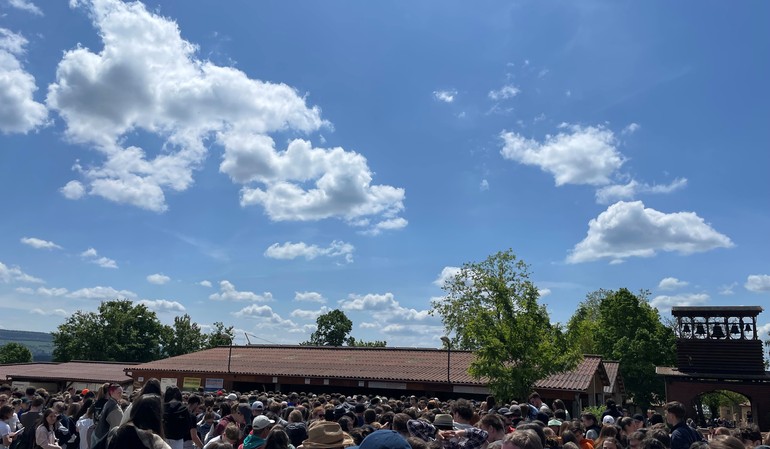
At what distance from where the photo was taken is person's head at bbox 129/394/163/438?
170 inches

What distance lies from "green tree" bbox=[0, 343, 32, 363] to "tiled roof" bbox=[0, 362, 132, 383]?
27280mm

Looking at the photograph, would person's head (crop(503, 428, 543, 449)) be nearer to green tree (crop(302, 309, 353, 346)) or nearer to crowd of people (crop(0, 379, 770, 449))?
crowd of people (crop(0, 379, 770, 449))

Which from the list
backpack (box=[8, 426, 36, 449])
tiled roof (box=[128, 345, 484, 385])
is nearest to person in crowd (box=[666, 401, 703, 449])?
backpack (box=[8, 426, 36, 449])

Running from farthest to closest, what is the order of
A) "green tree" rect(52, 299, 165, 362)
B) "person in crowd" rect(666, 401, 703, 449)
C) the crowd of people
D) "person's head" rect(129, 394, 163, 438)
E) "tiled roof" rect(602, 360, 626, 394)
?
"green tree" rect(52, 299, 165, 362), "tiled roof" rect(602, 360, 626, 394), "person in crowd" rect(666, 401, 703, 449), "person's head" rect(129, 394, 163, 438), the crowd of people

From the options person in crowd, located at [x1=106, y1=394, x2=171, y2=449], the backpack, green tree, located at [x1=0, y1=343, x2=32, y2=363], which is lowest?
green tree, located at [x1=0, y1=343, x2=32, y2=363]

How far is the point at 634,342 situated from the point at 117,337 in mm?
54223

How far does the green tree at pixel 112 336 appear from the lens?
62.7 metres

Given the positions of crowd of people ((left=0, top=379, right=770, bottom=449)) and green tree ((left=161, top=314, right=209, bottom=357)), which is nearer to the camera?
crowd of people ((left=0, top=379, right=770, bottom=449))

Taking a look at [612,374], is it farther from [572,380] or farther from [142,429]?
[142,429]

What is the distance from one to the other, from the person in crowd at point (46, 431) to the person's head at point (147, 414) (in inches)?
156

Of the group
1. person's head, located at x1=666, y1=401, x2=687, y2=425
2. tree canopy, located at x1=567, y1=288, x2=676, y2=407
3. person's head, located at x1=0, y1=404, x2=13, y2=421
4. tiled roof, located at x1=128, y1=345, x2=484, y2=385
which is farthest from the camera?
tree canopy, located at x1=567, y1=288, x2=676, y2=407

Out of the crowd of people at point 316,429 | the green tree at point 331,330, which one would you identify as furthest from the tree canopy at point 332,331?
the crowd of people at point 316,429

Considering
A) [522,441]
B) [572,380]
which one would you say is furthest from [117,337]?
[522,441]

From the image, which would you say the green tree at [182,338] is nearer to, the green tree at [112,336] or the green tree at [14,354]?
the green tree at [112,336]
